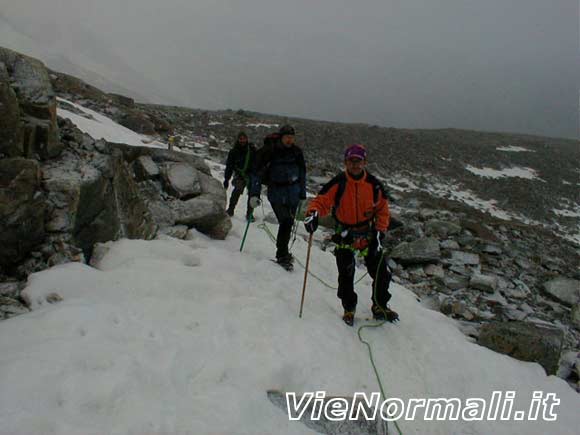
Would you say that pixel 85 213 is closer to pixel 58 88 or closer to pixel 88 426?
pixel 88 426

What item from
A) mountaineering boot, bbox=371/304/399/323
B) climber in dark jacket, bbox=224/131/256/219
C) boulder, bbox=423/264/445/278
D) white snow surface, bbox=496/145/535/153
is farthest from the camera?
white snow surface, bbox=496/145/535/153

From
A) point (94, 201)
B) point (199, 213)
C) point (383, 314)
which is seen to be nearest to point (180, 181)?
point (199, 213)

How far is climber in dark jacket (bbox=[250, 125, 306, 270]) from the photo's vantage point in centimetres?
694

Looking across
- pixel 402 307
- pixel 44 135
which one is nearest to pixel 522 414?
pixel 402 307

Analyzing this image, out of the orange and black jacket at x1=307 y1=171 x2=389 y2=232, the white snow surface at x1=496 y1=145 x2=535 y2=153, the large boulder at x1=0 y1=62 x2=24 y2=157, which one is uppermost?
the white snow surface at x1=496 y1=145 x2=535 y2=153

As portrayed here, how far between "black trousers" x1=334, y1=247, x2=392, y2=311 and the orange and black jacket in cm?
44

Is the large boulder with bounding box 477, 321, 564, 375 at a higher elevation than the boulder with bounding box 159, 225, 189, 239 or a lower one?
lower

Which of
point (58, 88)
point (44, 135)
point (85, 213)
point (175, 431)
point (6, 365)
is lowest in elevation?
point (175, 431)

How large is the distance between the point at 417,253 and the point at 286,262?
5224 millimetres

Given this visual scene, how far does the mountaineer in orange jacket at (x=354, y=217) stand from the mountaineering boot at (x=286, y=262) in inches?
65.8

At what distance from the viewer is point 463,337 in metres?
6.45

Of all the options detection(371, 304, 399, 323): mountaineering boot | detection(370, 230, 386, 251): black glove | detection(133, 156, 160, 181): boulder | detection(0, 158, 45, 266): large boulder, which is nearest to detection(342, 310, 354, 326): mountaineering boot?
detection(371, 304, 399, 323): mountaineering boot

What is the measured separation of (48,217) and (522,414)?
22.5 feet

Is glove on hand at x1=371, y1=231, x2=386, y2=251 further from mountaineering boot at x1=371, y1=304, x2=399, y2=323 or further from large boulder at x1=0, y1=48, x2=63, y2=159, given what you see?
large boulder at x1=0, y1=48, x2=63, y2=159
